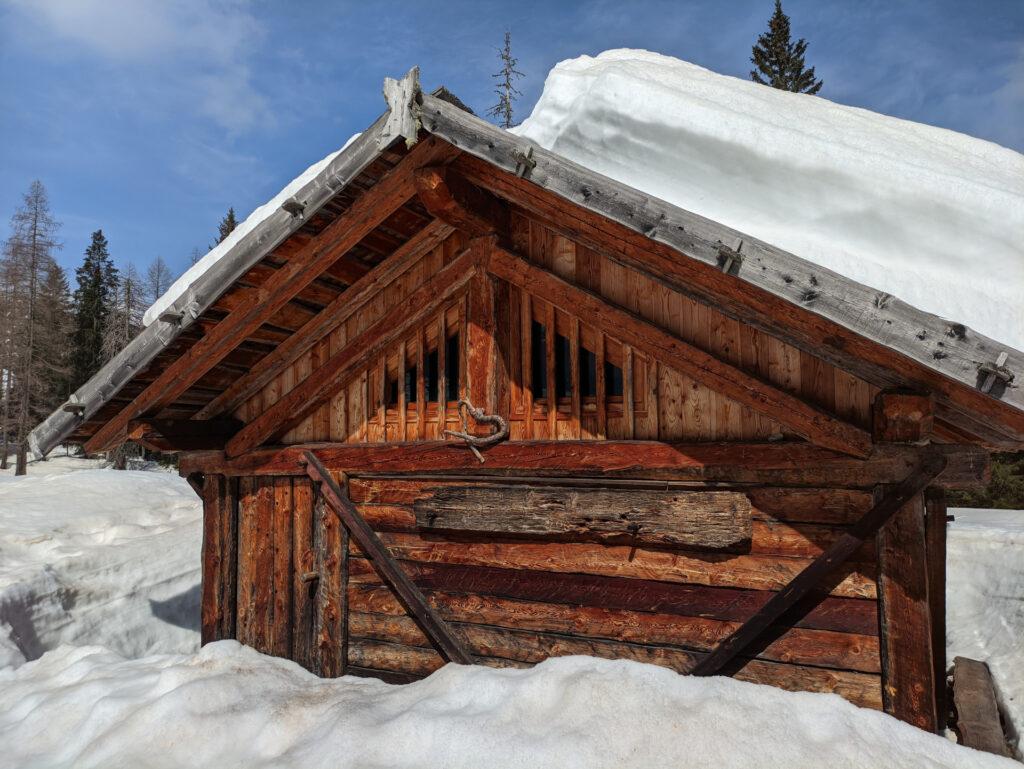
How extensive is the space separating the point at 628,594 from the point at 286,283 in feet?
11.6

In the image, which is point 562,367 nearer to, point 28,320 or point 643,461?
point 643,461

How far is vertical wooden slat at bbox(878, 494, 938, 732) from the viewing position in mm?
3539

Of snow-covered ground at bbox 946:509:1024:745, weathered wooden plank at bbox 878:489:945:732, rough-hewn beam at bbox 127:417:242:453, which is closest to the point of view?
weathered wooden plank at bbox 878:489:945:732

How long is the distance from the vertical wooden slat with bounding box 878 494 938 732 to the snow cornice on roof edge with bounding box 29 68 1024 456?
3.21ft

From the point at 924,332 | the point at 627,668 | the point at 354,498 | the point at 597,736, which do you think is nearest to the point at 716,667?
the point at 627,668

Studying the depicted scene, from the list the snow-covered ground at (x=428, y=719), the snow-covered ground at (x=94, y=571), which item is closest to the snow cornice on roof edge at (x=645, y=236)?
the snow-covered ground at (x=428, y=719)

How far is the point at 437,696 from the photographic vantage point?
420 cm

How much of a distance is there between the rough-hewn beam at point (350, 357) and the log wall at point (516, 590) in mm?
476

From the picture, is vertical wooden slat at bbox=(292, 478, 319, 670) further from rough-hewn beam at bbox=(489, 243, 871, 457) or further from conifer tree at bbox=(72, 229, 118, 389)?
conifer tree at bbox=(72, 229, 118, 389)

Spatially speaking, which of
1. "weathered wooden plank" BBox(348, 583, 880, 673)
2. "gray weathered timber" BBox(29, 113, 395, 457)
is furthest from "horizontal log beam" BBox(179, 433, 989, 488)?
"gray weathered timber" BBox(29, 113, 395, 457)

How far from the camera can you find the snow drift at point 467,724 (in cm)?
328

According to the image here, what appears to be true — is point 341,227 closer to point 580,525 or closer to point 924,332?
point 580,525

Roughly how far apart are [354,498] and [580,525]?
218cm

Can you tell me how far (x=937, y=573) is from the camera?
4.84 meters
